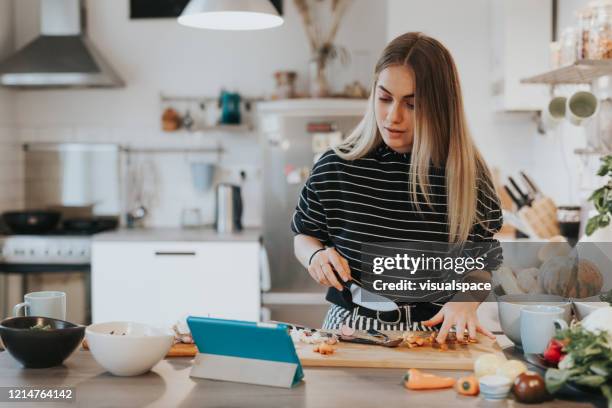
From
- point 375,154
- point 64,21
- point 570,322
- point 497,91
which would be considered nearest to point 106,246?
point 64,21

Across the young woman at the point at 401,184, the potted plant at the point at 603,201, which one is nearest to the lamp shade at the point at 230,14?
the young woman at the point at 401,184

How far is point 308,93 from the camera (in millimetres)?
4957

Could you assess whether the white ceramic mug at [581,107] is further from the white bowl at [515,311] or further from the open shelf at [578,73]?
the white bowl at [515,311]

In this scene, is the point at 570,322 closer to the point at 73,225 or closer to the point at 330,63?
the point at 330,63

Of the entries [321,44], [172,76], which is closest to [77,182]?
[172,76]

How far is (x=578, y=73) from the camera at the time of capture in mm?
3188

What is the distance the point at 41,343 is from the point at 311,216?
0.85 m

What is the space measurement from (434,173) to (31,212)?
3331 mm

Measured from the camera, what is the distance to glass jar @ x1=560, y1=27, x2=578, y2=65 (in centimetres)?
302

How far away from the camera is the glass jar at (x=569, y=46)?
302cm

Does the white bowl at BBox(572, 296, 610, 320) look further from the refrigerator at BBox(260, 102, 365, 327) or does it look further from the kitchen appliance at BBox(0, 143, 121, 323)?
the kitchen appliance at BBox(0, 143, 121, 323)

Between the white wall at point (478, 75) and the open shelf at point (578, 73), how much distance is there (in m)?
0.76

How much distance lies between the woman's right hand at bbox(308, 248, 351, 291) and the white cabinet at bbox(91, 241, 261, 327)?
2.40m

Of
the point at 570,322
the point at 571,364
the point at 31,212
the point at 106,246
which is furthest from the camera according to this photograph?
the point at 31,212
